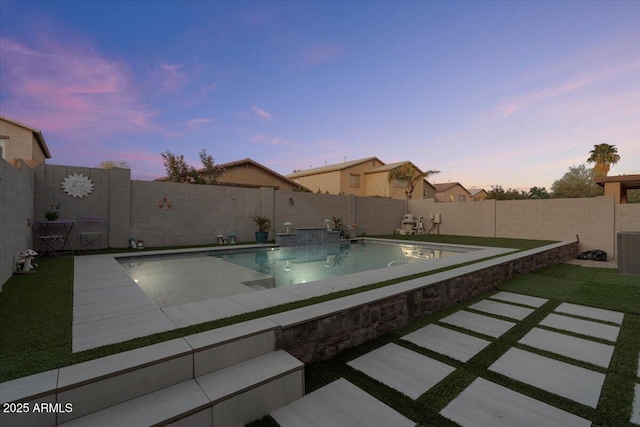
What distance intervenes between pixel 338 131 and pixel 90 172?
1130cm

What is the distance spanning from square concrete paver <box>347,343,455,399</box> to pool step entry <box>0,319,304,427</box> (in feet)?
2.31

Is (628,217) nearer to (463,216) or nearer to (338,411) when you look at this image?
(463,216)

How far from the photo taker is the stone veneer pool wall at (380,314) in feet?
8.46

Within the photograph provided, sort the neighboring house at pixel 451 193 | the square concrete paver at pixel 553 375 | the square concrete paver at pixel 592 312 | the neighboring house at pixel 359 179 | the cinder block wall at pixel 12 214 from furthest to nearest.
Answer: the neighboring house at pixel 451 193
the neighboring house at pixel 359 179
the cinder block wall at pixel 12 214
the square concrete paver at pixel 592 312
the square concrete paver at pixel 553 375

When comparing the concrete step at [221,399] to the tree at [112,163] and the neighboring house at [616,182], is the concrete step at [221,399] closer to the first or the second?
the neighboring house at [616,182]

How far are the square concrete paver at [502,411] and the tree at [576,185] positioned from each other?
35.0m

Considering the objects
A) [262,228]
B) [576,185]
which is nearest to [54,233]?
[262,228]

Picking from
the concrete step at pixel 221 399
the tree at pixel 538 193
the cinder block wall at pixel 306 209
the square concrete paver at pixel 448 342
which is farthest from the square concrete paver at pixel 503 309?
the tree at pixel 538 193

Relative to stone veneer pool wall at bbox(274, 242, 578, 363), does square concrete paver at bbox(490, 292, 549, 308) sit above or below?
below

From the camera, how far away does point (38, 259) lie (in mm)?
6398

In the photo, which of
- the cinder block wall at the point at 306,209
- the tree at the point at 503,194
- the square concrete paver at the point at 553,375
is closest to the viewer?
the square concrete paver at the point at 553,375

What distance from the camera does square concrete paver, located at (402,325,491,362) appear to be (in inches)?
111

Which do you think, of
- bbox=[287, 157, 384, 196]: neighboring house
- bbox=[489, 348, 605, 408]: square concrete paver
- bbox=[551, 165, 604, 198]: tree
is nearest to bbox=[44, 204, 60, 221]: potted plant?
bbox=[489, 348, 605, 408]: square concrete paver

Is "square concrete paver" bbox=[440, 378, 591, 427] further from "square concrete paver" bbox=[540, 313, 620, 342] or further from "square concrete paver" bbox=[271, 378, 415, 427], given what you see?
"square concrete paver" bbox=[540, 313, 620, 342]
